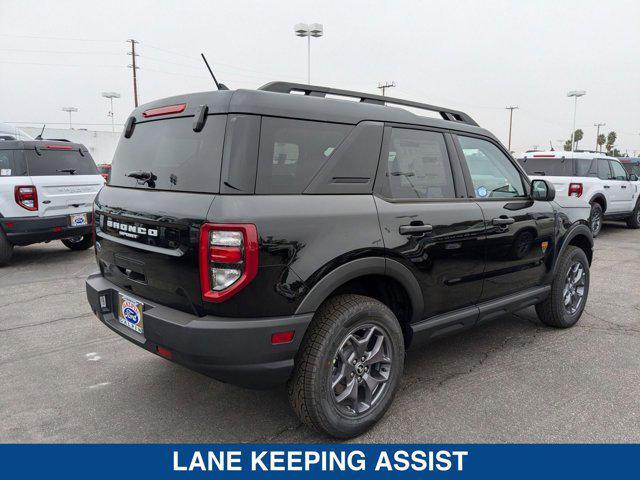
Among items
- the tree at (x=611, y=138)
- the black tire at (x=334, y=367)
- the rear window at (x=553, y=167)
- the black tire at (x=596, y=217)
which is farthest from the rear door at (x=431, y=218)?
the tree at (x=611, y=138)

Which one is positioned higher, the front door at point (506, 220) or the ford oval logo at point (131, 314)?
the front door at point (506, 220)

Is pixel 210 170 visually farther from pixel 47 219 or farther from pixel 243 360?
pixel 47 219

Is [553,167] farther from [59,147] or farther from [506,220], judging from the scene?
[59,147]

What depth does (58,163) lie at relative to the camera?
7223 mm

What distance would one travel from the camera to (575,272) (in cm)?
443

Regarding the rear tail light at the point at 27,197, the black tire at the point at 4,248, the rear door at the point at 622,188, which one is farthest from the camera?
the rear door at the point at 622,188

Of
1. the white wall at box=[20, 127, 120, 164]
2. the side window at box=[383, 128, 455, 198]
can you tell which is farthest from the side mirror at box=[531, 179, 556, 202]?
the white wall at box=[20, 127, 120, 164]

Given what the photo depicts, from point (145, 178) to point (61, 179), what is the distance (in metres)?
5.22

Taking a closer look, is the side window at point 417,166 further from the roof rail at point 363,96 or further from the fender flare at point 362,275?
the fender flare at point 362,275

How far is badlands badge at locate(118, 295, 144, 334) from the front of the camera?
2615 mm

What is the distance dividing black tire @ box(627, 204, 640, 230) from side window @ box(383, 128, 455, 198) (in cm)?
1073

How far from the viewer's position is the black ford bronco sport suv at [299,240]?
2.26m

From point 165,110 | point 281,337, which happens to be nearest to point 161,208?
point 165,110

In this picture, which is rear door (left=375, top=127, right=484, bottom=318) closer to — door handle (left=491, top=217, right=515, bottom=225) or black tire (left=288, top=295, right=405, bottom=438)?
door handle (left=491, top=217, right=515, bottom=225)
